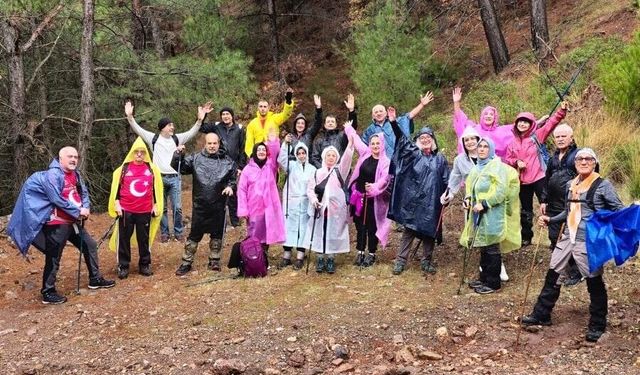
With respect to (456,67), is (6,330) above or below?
below

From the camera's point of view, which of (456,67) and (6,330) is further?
(456,67)

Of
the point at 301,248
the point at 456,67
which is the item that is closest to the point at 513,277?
the point at 301,248

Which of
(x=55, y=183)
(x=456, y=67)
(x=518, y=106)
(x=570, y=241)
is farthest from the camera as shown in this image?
(x=456, y=67)

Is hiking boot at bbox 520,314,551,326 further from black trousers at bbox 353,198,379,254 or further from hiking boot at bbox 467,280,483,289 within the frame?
black trousers at bbox 353,198,379,254

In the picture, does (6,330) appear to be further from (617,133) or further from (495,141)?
(617,133)

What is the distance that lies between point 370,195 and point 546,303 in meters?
2.44

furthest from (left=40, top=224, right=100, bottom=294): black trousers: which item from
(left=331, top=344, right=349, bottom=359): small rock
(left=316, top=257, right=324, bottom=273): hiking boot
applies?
(left=331, top=344, right=349, bottom=359): small rock

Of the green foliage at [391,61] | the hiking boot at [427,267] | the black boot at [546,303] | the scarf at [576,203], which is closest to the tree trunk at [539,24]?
the green foliage at [391,61]

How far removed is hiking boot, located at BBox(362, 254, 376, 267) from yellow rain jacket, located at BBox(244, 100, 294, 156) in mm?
2271

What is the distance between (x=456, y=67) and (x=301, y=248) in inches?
412

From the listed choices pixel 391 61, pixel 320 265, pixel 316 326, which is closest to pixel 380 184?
pixel 320 265

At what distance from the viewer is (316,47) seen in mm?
20406

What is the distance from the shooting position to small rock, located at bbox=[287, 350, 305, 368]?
496cm

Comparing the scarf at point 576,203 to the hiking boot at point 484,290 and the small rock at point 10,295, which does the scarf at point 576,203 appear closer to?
the hiking boot at point 484,290
